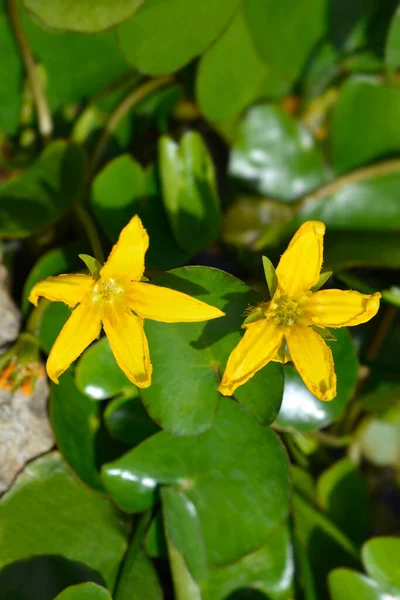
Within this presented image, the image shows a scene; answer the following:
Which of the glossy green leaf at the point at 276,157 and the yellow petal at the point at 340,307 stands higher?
the yellow petal at the point at 340,307

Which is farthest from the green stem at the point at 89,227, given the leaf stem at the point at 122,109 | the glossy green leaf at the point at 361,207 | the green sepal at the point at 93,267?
the glossy green leaf at the point at 361,207

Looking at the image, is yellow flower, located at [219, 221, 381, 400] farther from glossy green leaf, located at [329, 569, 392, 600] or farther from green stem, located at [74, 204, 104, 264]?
glossy green leaf, located at [329, 569, 392, 600]

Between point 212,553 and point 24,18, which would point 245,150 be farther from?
point 212,553

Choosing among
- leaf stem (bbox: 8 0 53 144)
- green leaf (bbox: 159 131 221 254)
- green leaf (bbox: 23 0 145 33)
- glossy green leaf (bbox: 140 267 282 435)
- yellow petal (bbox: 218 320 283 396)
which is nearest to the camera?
yellow petal (bbox: 218 320 283 396)

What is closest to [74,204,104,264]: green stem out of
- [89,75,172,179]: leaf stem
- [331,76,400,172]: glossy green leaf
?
[89,75,172,179]: leaf stem

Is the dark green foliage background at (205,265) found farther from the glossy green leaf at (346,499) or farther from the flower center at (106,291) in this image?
the flower center at (106,291)

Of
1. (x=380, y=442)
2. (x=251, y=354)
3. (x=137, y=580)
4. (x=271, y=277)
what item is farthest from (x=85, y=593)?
(x=380, y=442)

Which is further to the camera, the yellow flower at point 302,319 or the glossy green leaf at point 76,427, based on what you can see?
the glossy green leaf at point 76,427

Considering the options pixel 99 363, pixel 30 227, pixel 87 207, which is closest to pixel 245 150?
pixel 87 207
